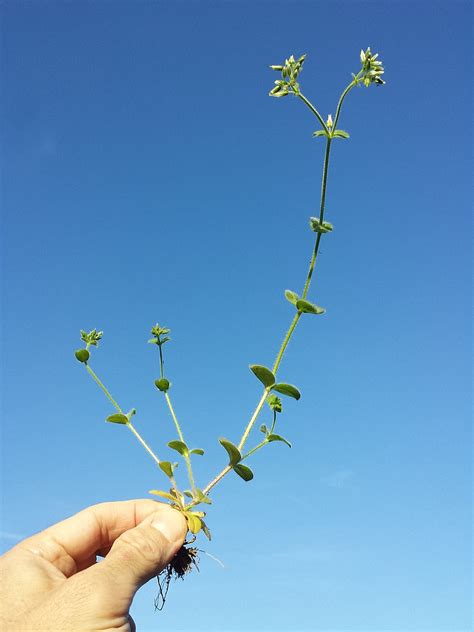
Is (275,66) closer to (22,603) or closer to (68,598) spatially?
(68,598)

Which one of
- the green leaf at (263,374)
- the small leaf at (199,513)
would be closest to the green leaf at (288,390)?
the green leaf at (263,374)

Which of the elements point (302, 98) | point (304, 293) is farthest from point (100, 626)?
point (302, 98)

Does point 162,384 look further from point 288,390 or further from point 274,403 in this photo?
point 288,390

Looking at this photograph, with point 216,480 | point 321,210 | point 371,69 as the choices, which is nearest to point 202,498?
point 216,480

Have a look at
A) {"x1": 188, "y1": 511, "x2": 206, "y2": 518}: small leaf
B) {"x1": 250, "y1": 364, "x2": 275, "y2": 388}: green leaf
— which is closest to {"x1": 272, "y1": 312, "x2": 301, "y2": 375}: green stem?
{"x1": 250, "y1": 364, "x2": 275, "y2": 388}: green leaf

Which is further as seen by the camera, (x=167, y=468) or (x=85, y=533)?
(x=85, y=533)

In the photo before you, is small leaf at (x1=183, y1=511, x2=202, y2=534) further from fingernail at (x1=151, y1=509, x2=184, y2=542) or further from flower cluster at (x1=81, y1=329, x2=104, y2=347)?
flower cluster at (x1=81, y1=329, x2=104, y2=347)
